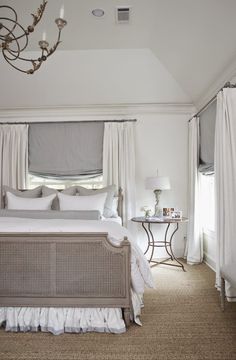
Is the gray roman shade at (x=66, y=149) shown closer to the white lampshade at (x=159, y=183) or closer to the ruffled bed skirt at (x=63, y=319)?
the white lampshade at (x=159, y=183)

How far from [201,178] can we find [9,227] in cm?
294

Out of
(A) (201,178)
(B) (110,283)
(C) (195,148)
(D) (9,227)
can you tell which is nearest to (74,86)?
(C) (195,148)

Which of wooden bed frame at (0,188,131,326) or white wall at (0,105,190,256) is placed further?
white wall at (0,105,190,256)

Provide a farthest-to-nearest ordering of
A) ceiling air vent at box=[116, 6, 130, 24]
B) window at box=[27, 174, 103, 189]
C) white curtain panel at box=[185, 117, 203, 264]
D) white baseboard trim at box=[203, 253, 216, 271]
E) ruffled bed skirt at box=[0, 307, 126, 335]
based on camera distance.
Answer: window at box=[27, 174, 103, 189] → white curtain panel at box=[185, 117, 203, 264] → white baseboard trim at box=[203, 253, 216, 271] → ceiling air vent at box=[116, 6, 130, 24] → ruffled bed skirt at box=[0, 307, 126, 335]

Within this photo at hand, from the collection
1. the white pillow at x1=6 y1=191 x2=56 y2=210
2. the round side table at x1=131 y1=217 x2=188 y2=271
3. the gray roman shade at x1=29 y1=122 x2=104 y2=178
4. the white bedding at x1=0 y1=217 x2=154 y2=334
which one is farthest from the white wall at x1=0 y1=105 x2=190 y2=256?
the white bedding at x1=0 y1=217 x2=154 y2=334

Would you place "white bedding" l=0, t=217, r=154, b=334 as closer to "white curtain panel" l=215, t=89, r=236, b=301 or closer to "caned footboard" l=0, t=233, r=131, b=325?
"caned footboard" l=0, t=233, r=131, b=325

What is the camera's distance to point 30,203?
3.88 m

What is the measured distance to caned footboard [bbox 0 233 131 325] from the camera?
7.69 feet

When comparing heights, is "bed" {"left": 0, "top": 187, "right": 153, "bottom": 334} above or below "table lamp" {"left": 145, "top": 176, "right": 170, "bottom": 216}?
below

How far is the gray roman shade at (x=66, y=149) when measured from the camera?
15.8ft

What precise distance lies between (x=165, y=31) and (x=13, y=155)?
9.87 ft

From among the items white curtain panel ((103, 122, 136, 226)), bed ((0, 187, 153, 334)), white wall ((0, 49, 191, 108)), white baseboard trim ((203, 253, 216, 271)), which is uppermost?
white wall ((0, 49, 191, 108))

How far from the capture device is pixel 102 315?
2.32 meters

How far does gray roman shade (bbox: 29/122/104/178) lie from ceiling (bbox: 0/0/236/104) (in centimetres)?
129
